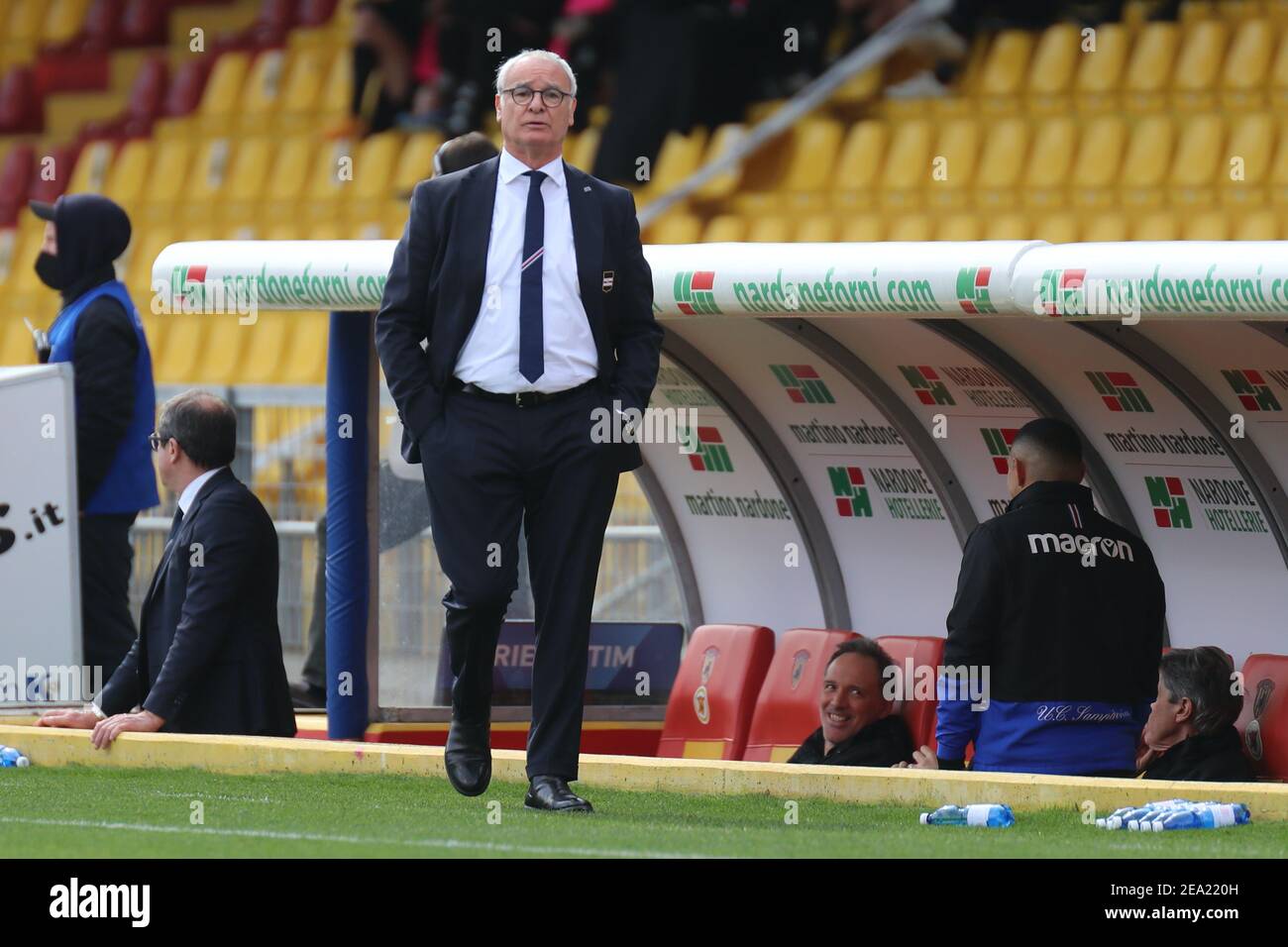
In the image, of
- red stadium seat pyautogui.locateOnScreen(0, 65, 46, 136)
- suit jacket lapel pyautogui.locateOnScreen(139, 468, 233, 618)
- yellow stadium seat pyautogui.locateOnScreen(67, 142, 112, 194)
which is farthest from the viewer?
red stadium seat pyautogui.locateOnScreen(0, 65, 46, 136)

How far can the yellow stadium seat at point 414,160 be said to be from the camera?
1767cm

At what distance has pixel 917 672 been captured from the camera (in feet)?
26.9

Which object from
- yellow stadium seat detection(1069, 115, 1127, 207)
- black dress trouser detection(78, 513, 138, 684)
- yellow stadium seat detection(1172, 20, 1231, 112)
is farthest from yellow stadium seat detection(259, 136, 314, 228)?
black dress trouser detection(78, 513, 138, 684)

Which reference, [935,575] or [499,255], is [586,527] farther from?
[935,575]

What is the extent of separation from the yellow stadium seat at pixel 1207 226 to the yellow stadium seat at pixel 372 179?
6253 mm

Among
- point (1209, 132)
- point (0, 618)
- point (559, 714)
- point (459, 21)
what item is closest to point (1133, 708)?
point (559, 714)

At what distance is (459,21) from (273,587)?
34.3ft

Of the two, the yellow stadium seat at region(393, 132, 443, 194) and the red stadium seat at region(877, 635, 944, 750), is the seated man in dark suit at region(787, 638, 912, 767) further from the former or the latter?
the yellow stadium seat at region(393, 132, 443, 194)

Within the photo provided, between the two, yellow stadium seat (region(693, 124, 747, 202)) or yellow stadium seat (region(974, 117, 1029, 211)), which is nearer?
yellow stadium seat (region(974, 117, 1029, 211))

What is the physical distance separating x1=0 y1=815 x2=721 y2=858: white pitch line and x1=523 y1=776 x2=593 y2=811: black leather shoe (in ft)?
2.15

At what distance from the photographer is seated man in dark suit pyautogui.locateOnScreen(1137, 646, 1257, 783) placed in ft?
23.1

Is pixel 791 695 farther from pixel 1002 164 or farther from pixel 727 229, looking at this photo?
pixel 727 229

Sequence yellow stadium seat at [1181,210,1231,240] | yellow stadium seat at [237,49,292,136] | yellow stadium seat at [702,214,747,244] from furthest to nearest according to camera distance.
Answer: yellow stadium seat at [237,49,292,136] < yellow stadium seat at [702,214,747,244] < yellow stadium seat at [1181,210,1231,240]

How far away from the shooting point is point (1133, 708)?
6.92 meters
